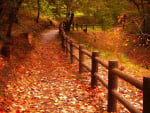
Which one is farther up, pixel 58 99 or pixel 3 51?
pixel 3 51

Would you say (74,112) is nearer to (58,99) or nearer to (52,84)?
(58,99)

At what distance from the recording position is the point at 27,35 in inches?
565

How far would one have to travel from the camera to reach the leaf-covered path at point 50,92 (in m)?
5.52

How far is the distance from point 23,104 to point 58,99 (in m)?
1.14

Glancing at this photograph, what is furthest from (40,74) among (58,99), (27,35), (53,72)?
(27,35)

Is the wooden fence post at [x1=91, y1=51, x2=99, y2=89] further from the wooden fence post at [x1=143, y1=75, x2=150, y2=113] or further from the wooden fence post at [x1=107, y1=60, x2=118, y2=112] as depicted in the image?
the wooden fence post at [x1=143, y1=75, x2=150, y2=113]

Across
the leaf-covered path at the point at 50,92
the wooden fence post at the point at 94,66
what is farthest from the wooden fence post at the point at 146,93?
the wooden fence post at the point at 94,66

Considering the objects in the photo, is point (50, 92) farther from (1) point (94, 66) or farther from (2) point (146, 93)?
(2) point (146, 93)

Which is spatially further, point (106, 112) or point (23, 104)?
point (23, 104)

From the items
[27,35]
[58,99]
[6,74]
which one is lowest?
[58,99]

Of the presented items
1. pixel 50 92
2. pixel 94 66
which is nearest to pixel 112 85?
pixel 94 66

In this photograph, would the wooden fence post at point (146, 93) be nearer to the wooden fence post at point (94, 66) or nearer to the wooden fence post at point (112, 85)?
the wooden fence post at point (112, 85)

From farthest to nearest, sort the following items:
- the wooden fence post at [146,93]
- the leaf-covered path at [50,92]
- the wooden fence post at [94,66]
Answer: the wooden fence post at [94,66], the leaf-covered path at [50,92], the wooden fence post at [146,93]

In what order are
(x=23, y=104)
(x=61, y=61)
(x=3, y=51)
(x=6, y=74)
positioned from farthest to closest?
(x=61, y=61)
(x=3, y=51)
(x=6, y=74)
(x=23, y=104)
